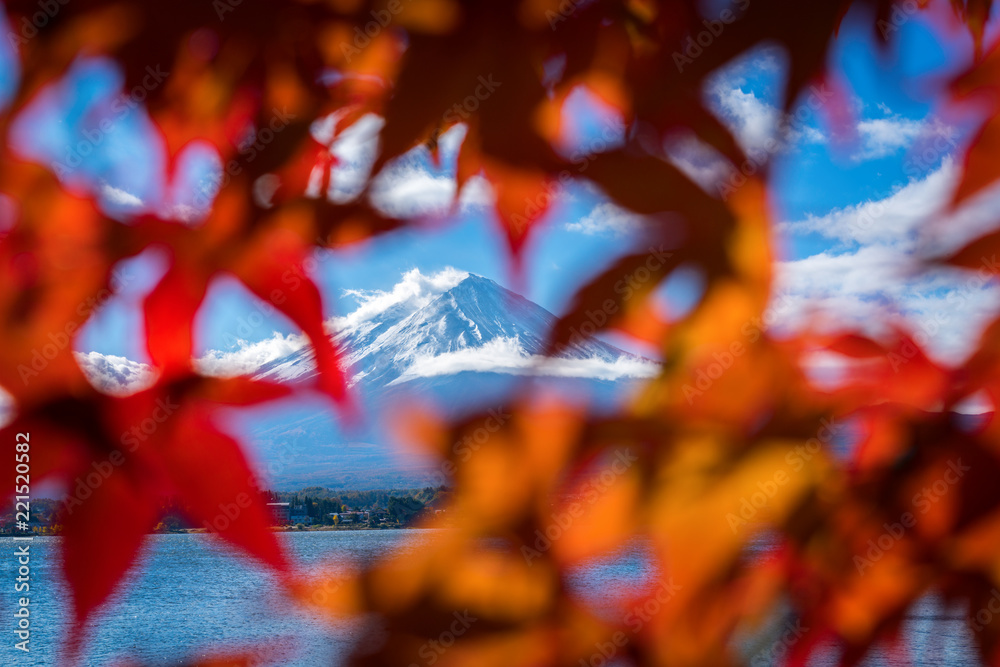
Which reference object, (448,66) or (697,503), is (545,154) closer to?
(448,66)

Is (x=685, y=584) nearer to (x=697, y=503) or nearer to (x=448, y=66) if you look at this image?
(x=697, y=503)

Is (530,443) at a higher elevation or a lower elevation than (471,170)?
lower

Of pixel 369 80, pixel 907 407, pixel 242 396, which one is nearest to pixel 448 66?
pixel 369 80

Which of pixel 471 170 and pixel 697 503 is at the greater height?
pixel 471 170

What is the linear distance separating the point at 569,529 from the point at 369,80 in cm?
31

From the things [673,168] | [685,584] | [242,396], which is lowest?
[685,584]

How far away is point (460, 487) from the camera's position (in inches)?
15.0

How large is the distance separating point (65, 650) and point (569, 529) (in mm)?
284

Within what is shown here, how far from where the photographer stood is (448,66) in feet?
1.38

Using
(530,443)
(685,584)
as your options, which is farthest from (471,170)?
(685,584)

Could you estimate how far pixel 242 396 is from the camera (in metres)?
0.37

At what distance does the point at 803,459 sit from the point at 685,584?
0.10m

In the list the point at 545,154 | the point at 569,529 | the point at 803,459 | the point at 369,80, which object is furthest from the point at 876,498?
the point at 369,80

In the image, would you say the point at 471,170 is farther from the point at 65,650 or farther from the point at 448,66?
the point at 65,650
